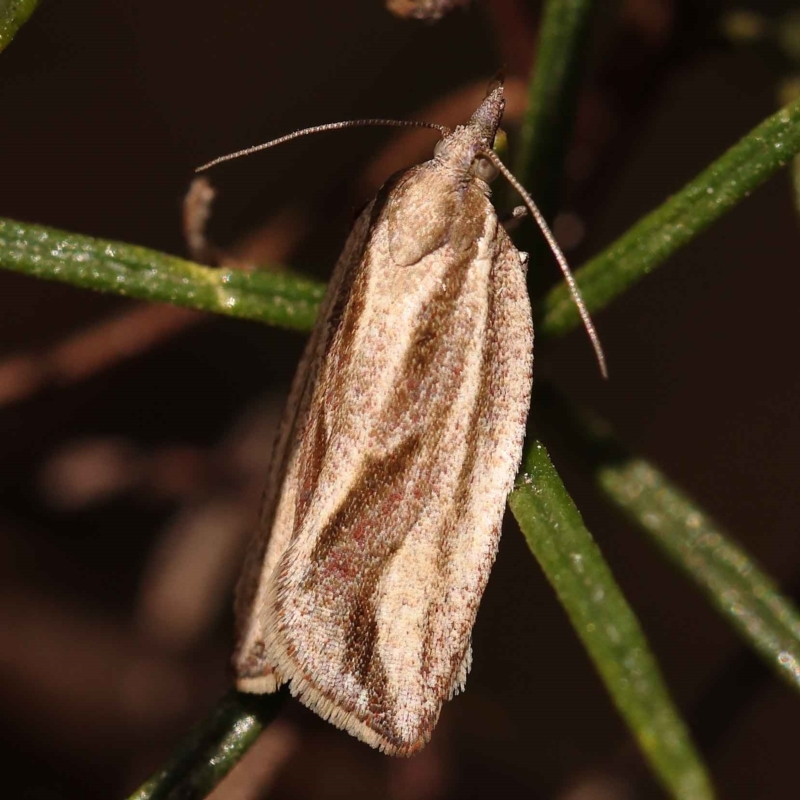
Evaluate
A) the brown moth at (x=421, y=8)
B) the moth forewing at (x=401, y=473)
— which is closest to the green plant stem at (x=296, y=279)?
the moth forewing at (x=401, y=473)

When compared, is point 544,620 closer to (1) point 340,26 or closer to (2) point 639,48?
(2) point 639,48

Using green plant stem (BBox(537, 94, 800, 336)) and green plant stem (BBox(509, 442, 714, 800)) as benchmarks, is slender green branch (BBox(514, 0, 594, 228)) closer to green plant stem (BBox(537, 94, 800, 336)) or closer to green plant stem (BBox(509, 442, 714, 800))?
green plant stem (BBox(537, 94, 800, 336))

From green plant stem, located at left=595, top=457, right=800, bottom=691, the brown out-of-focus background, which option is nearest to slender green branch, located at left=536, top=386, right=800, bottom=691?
green plant stem, located at left=595, top=457, right=800, bottom=691

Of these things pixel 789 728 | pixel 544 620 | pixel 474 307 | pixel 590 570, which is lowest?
pixel 789 728

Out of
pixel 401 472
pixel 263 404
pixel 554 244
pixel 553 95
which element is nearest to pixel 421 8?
pixel 553 95

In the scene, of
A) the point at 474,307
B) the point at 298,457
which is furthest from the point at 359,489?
the point at 474,307

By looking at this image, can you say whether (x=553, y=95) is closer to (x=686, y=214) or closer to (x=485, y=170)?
(x=485, y=170)
